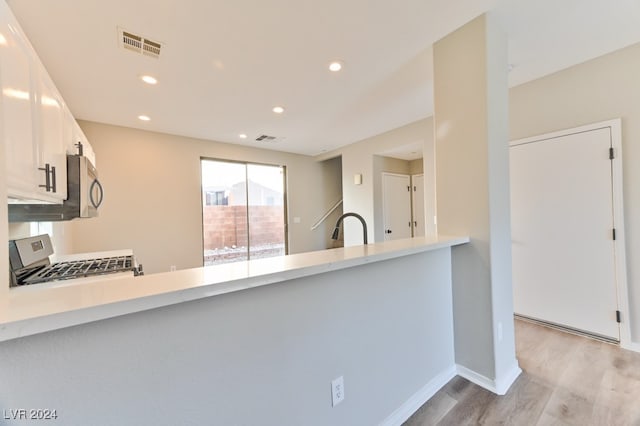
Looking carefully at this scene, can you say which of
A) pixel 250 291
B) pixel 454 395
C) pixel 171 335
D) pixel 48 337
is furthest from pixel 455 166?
pixel 48 337

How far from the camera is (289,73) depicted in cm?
248

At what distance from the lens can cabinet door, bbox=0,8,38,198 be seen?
101 centimetres

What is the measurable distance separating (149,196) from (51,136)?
9.15ft

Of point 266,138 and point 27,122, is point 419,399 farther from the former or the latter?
point 266,138

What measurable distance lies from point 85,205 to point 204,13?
1.60 metres

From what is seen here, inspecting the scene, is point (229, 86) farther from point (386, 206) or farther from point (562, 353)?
point (562, 353)

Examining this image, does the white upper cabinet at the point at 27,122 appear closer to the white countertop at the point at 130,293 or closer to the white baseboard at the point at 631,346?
the white countertop at the point at 130,293

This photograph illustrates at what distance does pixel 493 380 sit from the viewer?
1729 millimetres

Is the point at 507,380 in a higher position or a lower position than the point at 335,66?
lower

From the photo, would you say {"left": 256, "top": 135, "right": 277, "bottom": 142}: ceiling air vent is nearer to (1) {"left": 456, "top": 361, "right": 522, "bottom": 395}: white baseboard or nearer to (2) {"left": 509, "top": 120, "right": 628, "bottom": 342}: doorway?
(2) {"left": 509, "top": 120, "right": 628, "bottom": 342}: doorway

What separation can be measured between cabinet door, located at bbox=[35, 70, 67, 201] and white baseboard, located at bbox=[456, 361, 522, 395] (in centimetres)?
287

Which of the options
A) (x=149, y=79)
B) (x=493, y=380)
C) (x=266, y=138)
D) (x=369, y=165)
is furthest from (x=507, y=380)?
(x=266, y=138)

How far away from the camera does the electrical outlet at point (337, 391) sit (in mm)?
1215

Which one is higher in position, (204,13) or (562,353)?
(204,13)
